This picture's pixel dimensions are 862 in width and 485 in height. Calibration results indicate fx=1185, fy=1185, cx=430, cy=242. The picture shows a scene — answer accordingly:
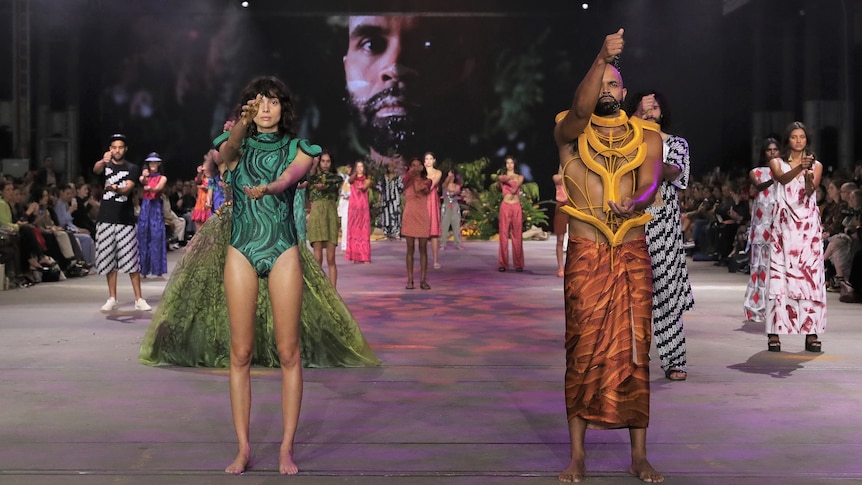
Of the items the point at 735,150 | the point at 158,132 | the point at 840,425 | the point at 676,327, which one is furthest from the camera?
the point at 158,132

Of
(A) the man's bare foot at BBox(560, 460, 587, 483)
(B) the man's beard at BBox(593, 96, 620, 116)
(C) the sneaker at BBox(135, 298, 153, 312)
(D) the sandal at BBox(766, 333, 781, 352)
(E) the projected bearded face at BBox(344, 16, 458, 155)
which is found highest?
(E) the projected bearded face at BBox(344, 16, 458, 155)

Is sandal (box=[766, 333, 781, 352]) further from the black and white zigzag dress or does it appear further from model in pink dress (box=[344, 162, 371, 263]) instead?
model in pink dress (box=[344, 162, 371, 263])

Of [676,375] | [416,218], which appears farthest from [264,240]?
[416,218]

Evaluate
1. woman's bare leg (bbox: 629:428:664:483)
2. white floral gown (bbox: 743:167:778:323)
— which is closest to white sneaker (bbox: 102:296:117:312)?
white floral gown (bbox: 743:167:778:323)

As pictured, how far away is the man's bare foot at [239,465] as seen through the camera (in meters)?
4.32

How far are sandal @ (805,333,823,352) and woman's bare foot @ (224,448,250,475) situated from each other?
4.42 meters

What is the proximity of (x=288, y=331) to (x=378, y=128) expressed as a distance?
2232 centimetres

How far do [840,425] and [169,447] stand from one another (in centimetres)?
291

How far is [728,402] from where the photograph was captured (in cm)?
581

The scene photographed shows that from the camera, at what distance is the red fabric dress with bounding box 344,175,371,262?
51.6 ft

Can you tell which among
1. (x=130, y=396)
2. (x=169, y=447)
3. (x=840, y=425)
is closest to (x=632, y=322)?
(x=840, y=425)

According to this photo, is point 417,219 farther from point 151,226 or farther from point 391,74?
point 391,74

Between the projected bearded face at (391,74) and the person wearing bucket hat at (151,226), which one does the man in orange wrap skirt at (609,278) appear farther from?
the projected bearded face at (391,74)

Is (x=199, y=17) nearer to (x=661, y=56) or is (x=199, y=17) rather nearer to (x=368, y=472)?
(x=661, y=56)
